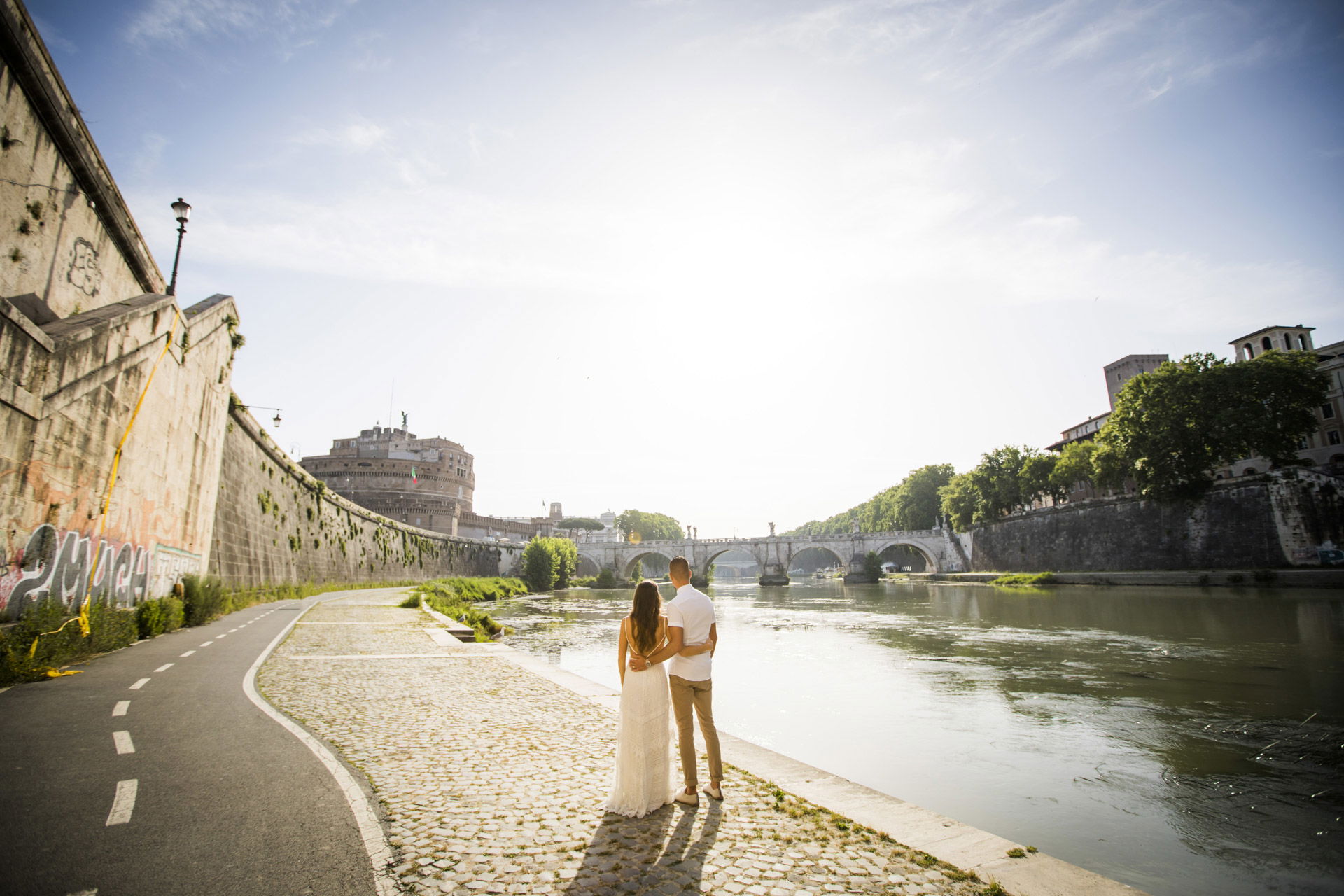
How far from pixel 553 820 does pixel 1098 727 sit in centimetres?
839

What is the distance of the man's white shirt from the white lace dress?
33 cm

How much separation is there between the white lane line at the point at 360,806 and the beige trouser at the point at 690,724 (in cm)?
199

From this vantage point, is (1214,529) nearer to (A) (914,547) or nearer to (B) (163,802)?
(A) (914,547)

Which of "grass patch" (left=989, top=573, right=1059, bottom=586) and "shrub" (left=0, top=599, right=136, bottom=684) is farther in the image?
"grass patch" (left=989, top=573, right=1059, bottom=586)

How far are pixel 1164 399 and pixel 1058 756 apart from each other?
42.4 m

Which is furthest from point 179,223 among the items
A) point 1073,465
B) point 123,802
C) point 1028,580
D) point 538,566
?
point 1073,465

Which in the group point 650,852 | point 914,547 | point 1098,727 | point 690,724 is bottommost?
point 1098,727

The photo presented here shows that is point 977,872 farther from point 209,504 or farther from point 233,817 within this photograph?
point 209,504

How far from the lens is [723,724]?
32.4ft

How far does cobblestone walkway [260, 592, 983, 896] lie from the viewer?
3410 mm

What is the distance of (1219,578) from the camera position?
34.8 meters

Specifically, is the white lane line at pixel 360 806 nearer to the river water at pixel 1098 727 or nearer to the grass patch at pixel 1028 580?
the river water at pixel 1098 727

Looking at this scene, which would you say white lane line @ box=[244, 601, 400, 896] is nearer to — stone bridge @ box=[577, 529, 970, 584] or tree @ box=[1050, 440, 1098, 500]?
tree @ box=[1050, 440, 1098, 500]

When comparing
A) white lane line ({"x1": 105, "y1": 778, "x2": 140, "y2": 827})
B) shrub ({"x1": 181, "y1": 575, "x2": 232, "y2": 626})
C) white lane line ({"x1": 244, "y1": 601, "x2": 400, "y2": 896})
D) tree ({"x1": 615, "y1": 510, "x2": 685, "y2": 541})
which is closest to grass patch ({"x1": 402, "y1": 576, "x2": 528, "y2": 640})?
shrub ({"x1": 181, "y1": 575, "x2": 232, "y2": 626})
